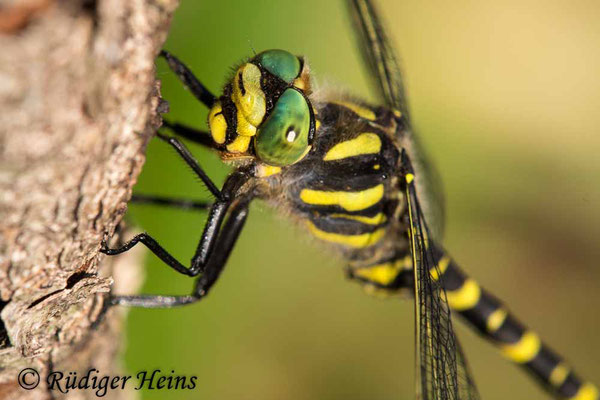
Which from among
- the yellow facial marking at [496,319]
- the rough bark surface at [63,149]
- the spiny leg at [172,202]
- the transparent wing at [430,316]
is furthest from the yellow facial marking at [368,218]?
the rough bark surface at [63,149]

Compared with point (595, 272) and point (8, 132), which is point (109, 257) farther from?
point (595, 272)

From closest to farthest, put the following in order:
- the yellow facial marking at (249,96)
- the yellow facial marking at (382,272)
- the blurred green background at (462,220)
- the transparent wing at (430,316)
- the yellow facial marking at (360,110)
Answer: the yellow facial marking at (249,96) < the transparent wing at (430,316) < the yellow facial marking at (360,110) < the yellow facial marking at (382,272) < the blurred green background at (462,220)

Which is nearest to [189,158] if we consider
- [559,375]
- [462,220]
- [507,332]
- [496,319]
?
[496,319]

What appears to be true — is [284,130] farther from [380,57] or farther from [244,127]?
[380,57]

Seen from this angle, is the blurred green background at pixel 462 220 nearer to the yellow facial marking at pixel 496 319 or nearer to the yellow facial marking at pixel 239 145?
the yellow facial marking at pixel 496 319

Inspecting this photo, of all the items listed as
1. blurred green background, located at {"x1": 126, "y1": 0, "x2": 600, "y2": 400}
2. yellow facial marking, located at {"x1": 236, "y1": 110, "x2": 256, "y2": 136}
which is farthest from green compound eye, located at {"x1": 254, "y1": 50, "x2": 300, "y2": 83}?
blurred green background, located at {"x1": 126, "y1": 0, "x2": 600, "y2": 400}

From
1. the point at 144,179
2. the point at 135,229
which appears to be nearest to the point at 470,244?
the point at 144,179

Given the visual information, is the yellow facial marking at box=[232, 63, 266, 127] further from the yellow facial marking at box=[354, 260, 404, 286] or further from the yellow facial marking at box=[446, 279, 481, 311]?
the yellow facial marking at box=[446, 279, 481, 311]
